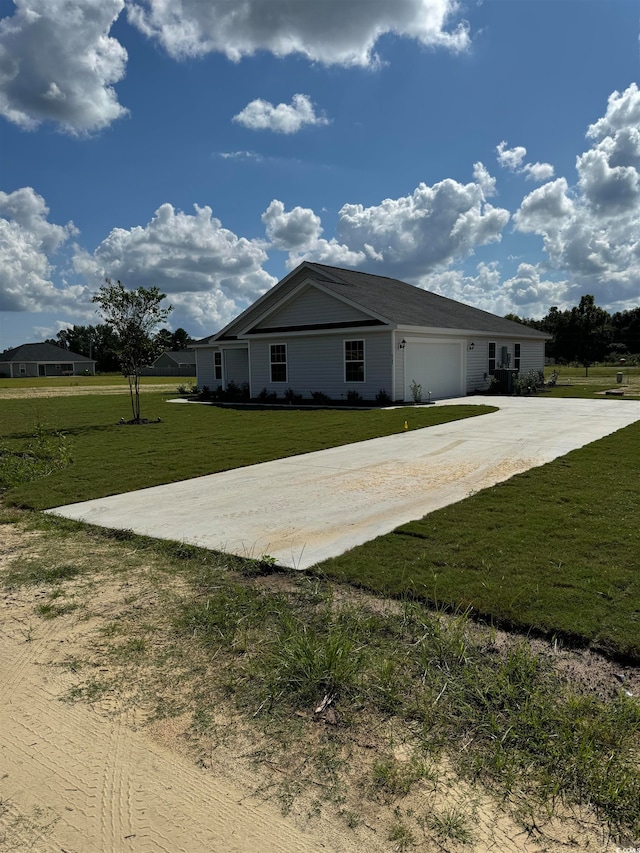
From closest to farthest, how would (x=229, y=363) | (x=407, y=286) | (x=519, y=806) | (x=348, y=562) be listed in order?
(x=519, y=806) → (x=348, y=562) → (x=229, y=363) → (x=407, y=286)

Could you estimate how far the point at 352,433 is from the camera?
12508 millimetres

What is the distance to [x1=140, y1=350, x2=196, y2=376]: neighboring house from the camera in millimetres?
78312

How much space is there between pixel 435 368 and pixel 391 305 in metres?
2.89

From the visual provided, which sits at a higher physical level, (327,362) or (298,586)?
(327,362)

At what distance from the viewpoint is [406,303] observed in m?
23.5

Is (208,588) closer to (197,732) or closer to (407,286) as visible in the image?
(197,732)

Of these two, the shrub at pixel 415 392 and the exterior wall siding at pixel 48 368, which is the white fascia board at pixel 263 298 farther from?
the exterior wall siding at pixel 48 368

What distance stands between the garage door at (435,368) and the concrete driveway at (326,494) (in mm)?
8482

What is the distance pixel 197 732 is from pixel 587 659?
208 centimetres

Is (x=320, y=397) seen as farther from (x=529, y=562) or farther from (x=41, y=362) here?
(x=41, y=362)

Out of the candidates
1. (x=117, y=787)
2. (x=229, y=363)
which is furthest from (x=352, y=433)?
(x=229, y=363)

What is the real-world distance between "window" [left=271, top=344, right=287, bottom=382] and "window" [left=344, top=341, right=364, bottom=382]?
2991mm

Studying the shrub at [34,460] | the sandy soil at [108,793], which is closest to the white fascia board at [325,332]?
the shrub at [34,460]

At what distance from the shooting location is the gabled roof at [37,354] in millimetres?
82412
